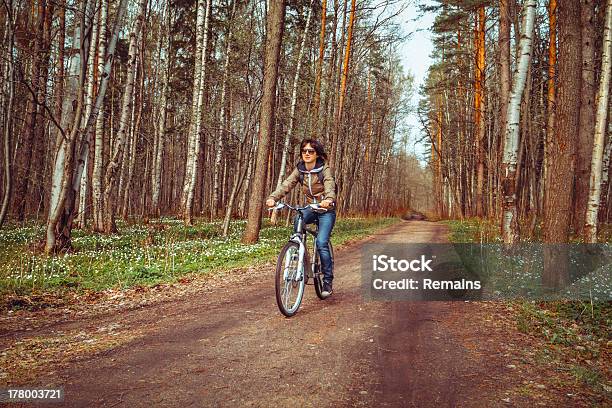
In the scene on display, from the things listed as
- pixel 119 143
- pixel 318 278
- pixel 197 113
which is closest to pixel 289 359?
pixel 318 278

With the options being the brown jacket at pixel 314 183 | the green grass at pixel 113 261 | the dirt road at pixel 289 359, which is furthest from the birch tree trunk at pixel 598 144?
the green grass at pixel 113 261

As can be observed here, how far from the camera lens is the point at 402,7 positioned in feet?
64.4

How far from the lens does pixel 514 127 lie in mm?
9164

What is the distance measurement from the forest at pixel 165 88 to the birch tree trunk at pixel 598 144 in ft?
29.8

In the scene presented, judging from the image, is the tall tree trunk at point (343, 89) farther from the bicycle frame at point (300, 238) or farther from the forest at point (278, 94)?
the bicycle frame at point (300, 238)

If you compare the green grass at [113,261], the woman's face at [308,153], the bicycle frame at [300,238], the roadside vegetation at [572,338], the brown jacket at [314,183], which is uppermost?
the woman's face at [308,153]

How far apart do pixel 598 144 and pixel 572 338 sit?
6.54 meters

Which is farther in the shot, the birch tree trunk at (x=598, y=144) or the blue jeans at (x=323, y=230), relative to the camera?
the birch tree trunk at (x=598, y=144)

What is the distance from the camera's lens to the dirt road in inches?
139

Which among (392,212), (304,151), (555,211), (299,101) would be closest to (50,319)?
(304,151)

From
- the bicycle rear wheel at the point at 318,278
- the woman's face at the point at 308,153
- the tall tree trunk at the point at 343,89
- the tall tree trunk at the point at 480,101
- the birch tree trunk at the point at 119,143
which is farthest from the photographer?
the tall tree trunk at the point at 480,101

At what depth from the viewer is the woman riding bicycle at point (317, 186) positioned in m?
6.38

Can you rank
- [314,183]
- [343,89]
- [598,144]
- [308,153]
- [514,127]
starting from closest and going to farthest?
[308,153], [314,183], [514,127], [598,144], [343,89]

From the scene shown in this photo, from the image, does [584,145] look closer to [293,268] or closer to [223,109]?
[293,268]
